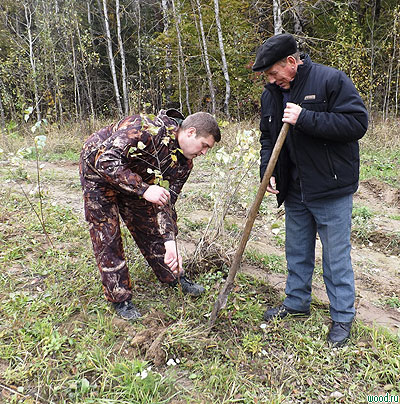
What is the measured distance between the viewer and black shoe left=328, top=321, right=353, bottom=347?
2.42m

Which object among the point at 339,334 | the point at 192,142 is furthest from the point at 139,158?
the point at 339,334

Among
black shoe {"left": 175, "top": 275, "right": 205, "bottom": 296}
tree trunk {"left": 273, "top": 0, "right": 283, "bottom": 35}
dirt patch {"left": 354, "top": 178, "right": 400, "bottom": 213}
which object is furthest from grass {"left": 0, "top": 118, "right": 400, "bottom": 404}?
tree trunk {"left": 273, "top": 0, "right": 283, "bottom": 35}

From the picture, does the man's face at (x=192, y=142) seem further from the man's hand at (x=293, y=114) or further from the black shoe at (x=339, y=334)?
the black shoe at (x=339, y=334)

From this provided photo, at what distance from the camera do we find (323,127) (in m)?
2.05

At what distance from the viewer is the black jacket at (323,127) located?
207 cm

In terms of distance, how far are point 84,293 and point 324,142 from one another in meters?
2.14

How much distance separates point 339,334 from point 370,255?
6.27 ft

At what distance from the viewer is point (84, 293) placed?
9.43 ft

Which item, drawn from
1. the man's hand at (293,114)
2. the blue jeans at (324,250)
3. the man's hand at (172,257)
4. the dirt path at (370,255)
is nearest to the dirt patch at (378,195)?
the dirt path at (370,255)

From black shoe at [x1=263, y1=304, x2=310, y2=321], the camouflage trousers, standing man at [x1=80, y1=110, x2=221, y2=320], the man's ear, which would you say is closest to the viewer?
standing man at [x1=80, y1=110, x2=221, y2=320]

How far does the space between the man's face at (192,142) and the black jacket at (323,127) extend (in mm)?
471

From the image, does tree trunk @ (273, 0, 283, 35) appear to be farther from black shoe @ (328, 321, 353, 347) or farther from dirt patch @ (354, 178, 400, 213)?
black shoe @ (328, 321, 353, 347)

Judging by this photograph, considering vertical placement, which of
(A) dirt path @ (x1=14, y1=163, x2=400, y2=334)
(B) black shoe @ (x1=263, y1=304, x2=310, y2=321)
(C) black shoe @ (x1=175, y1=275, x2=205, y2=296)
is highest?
(C) black shoe @ (x1=175, y1=275, x2=205, y2=296)

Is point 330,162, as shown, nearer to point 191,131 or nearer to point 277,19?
point 191,131
